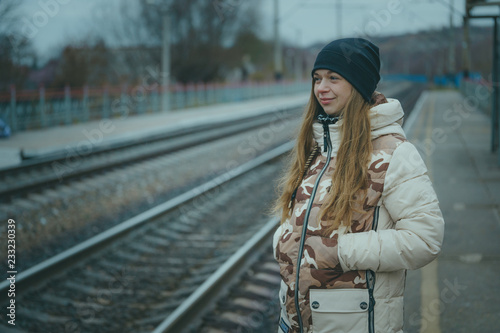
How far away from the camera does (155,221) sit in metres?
7.97

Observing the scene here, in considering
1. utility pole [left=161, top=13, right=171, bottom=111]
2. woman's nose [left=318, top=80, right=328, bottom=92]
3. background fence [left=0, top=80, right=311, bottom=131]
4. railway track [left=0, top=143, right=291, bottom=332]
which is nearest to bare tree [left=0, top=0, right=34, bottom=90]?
background fence [left=0, top=80, right=311, bottom=131]

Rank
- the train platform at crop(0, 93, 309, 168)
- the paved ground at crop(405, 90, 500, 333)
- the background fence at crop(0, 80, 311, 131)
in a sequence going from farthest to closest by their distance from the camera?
the background fence at crop(0, 80, 311, 131), the train platform at crop(0, 93, 309, 168), the paved ground at crop(405, 90, 500, 333)

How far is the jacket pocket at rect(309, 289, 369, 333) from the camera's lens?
7.01 feet

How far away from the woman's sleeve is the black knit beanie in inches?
11.2

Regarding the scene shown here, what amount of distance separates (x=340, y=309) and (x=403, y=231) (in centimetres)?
38

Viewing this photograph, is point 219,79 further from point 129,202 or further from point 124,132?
point 129,202

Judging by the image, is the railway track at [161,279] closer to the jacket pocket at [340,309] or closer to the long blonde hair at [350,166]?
the jacket pocket at [340,309]

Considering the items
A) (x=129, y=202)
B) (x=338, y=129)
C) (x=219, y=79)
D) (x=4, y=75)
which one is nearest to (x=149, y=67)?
(x=219, y=79)

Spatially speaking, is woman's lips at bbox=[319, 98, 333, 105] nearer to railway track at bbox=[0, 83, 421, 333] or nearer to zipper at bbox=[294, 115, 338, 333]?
zipper at bbox=[294, 115, 338, 333]

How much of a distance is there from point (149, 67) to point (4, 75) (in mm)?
20770

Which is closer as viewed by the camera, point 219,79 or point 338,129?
point 338,129

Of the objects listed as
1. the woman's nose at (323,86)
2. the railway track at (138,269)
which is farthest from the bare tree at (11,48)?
the woman's nose at (323,86)

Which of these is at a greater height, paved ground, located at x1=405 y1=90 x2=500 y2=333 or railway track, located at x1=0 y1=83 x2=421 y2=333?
paved ground, located at x1=405 y1=90 x2=500 y2=333

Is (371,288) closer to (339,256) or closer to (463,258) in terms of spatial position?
(339,256)
